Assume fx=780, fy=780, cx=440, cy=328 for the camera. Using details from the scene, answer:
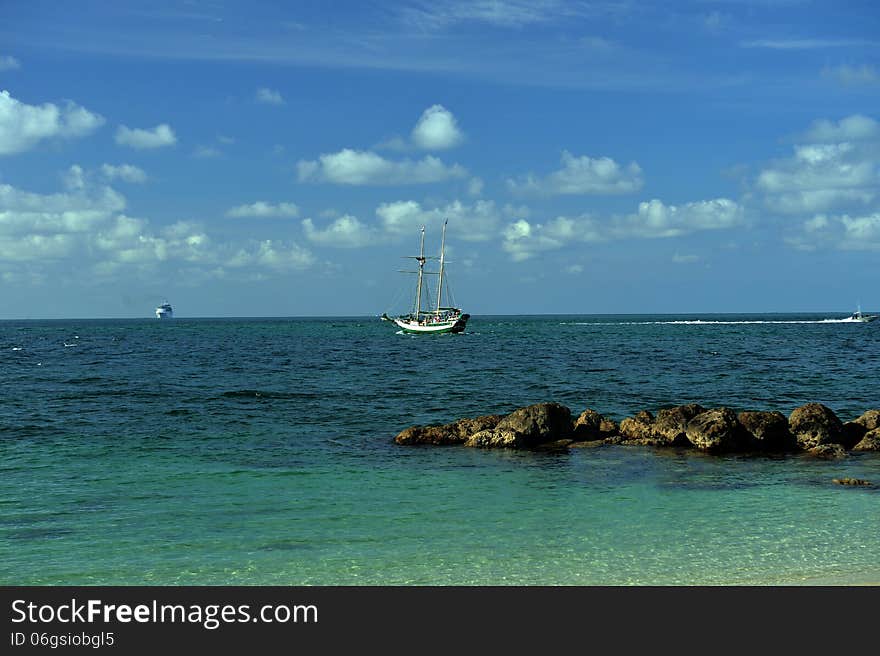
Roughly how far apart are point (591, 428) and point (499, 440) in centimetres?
347

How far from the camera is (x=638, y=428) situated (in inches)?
1009

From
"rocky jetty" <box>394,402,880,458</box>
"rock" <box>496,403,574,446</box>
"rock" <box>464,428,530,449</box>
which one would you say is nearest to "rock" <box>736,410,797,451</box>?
"rocky jetty" <box>394,402,880,458</box>

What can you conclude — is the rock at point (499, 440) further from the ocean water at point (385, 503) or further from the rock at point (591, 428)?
the rock at point (591, 428)

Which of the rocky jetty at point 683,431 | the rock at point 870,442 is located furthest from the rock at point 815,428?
the rock at point 870,442

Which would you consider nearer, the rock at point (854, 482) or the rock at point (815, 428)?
the rock at point (854, 482)

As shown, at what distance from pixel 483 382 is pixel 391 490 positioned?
30722 mm

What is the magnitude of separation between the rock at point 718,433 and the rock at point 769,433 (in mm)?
354

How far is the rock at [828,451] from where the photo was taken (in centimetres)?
2245

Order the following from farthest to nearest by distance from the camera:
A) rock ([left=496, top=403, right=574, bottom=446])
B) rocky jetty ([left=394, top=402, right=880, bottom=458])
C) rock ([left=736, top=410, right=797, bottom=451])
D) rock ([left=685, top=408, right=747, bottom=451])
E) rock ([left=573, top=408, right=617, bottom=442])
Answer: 1. rock ([left=573, top=408, right=617, bottom=442])
2. rock ([left=496, top=403, right=574, bottom=446])
3. rock ([left=736, top=410, right=797, bottom=451])
4. rocky jetty ([left=394, top=402, right=880, bottom=458])
5. rock ([left=685, top=408, right=747, bottom=451])

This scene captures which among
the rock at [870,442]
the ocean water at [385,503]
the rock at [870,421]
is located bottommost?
the ocean water at [385,503]

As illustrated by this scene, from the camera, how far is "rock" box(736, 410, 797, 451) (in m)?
23.6

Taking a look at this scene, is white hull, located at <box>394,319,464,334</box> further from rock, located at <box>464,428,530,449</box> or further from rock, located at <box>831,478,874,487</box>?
rock, located at <box>831,478,874,487</box>

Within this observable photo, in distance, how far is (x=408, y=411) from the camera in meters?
34.6

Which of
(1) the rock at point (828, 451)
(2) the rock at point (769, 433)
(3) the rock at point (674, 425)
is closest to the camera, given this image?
(1) the rock at point (828, 451)
